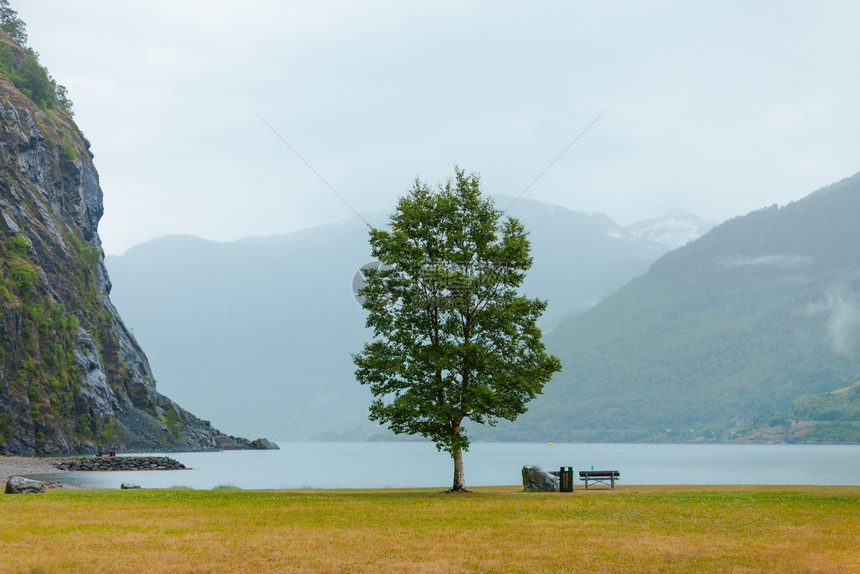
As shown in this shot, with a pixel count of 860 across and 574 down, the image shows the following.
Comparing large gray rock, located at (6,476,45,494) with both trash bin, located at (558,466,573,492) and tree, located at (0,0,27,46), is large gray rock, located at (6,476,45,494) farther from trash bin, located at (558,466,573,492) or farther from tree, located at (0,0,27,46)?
tree, located at (0,0,27,46)

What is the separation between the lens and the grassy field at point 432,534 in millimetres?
18234

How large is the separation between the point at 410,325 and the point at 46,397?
8799cm

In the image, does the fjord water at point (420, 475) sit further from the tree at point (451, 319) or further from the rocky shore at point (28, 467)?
the tree at point (451, 319)

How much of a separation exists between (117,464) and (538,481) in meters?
59.4

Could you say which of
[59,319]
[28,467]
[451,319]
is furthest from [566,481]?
[59,319]

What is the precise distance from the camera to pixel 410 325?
128ft

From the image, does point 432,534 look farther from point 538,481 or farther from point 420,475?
point 420,475

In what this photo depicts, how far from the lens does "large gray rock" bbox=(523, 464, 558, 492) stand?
132 feet

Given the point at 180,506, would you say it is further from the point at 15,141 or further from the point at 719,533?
the point at 15,141

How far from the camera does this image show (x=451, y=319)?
127ft

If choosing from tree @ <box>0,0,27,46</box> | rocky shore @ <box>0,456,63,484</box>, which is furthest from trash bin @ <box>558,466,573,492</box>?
tree @ <box>0,0,27,46</box>

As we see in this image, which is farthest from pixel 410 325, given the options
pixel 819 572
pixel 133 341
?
pixel 133 341

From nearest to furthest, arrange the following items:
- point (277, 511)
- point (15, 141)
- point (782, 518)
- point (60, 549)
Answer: point (60, 549) < point (782, 518) < point (277, 511) < point (15, 141)

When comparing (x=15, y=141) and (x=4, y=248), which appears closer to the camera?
(x=4, y=248)
